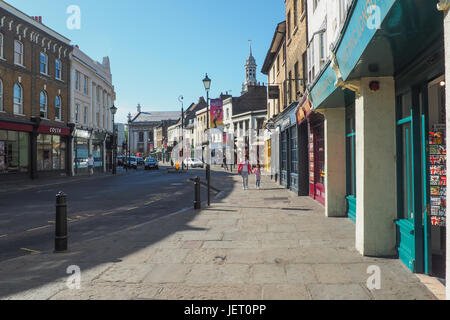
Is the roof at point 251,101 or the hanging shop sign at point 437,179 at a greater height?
the roof at point 251,101

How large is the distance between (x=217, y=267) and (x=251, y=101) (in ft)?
173

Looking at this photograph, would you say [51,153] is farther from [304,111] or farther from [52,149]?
[304,111]

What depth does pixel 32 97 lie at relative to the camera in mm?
26297

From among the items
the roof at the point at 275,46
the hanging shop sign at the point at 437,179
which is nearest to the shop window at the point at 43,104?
the roof at the point at 275,46

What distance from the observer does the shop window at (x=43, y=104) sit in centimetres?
2742

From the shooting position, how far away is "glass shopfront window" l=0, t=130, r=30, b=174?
76.2ft

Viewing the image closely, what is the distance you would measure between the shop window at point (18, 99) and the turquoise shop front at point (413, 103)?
24670mm

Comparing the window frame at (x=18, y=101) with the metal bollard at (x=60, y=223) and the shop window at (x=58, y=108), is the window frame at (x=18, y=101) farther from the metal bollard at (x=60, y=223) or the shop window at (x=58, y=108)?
the metal bollard at (x=60, y=223)

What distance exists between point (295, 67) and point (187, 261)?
43.6ft

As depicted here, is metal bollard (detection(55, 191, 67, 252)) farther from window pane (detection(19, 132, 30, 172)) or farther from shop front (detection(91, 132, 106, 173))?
shop front (detection(91, 132, 106, 173))

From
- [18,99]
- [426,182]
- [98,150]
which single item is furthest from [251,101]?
[426,182]

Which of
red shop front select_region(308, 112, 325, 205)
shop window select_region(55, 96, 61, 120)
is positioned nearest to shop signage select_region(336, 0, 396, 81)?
red shop front select_region(308, 112, 325, 205)

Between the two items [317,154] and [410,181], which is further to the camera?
[317,154]

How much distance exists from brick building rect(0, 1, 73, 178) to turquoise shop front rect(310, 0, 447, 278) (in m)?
23.7
